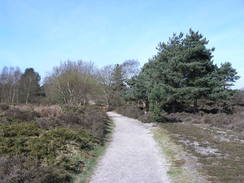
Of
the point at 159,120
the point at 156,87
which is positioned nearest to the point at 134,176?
the point at 159,120

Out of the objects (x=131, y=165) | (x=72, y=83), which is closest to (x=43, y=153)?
(x=131, y=165)

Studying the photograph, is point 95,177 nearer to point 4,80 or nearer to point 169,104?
point 169,104

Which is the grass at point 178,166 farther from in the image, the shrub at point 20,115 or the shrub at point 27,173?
the shrub at point 20,115

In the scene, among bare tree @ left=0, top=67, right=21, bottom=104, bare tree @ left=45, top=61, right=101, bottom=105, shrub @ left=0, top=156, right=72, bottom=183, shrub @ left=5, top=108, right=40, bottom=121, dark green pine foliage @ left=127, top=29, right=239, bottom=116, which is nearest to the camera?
shrub @ left=0, top=156, right=72, bottom=183

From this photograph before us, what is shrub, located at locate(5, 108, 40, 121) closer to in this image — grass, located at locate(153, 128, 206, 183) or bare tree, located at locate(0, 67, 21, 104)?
grass, located at locate(153, 128, 206, 183)

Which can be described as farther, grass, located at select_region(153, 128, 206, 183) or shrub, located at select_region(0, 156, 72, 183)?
grass, located at select_region(153, 128, 206, 183)

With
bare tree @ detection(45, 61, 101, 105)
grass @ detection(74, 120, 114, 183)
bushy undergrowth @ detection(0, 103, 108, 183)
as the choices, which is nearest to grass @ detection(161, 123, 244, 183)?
grass @ detection(74, 120, 114, 183)

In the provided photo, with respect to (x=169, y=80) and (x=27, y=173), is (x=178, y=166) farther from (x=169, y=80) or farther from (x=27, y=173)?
(x=169, y=80)

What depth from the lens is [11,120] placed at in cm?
1180

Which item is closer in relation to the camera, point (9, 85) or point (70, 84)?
point (70, 84)

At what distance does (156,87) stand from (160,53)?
5.14 m

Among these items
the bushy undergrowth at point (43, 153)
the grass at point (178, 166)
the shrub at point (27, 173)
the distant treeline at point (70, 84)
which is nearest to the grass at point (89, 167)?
the bushy undergrowth at point (43, 153)

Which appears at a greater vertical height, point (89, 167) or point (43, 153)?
point (43, 153)

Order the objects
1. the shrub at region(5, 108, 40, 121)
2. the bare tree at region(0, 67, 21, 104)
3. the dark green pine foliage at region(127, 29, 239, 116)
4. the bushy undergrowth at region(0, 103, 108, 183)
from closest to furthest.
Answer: the bushy undergrowth at region(0, 103, 108, 183), the shrub at region(5, 108, 40, 121), the dark green pine foliage at region(127, 29, 239, 116), the bare tree at region(0, 67, 21, 104)
